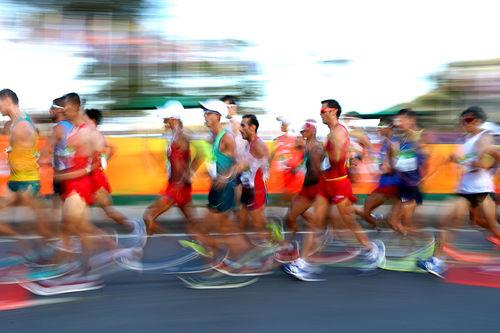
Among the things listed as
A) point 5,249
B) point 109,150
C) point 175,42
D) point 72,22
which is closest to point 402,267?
point 109,150

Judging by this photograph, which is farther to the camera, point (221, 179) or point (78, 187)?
point (221, 179)

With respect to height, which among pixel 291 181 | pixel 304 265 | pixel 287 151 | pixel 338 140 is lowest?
pixel 304 265

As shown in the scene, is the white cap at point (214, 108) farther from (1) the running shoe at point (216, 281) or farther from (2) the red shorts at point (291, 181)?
(2) the red shorts at point (291, 181)

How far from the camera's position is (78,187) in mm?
5875

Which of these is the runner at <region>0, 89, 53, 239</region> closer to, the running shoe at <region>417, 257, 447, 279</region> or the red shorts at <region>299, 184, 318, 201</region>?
the red shorts at <region>299, 184, 318, 201</region>

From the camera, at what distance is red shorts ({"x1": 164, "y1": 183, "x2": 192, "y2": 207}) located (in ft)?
23.5

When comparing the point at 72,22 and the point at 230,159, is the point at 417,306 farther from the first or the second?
the point at 72,22

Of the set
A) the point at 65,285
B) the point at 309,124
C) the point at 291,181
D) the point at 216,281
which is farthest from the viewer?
the point at 291,181

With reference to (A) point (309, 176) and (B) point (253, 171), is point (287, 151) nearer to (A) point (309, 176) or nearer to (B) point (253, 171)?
(B) point (253, 171)

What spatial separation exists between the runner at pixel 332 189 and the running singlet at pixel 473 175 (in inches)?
48.3

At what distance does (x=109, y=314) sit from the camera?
17.2ft

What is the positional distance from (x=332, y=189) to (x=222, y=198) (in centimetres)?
117

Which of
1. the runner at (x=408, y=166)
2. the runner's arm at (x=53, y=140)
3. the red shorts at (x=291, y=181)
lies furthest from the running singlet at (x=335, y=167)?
the runner's arm at (x=53, y=140)

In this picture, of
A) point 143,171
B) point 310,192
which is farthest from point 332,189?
point 143,171
